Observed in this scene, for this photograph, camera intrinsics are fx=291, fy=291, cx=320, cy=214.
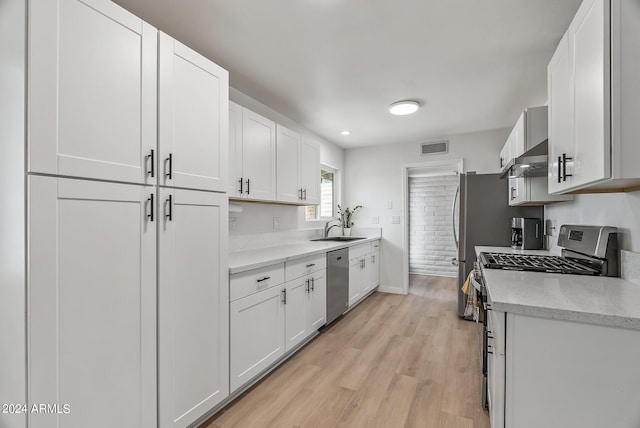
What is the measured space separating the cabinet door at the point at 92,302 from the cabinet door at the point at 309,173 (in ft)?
6.74

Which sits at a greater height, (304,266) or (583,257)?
(583,257)

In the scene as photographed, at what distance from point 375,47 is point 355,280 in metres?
2.68

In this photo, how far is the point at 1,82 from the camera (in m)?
0.93

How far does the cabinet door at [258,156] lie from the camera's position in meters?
2.45

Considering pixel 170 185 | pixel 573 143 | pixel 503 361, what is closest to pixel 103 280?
pixel 170 185

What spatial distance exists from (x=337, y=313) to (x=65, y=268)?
2.61 meters

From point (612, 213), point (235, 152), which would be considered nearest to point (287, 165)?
point (235, 152)

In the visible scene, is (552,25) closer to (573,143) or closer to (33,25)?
(573,143)

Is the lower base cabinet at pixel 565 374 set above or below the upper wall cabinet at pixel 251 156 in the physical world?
below

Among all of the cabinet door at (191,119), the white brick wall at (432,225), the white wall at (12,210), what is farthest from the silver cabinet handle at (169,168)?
the white brick wall at (432,225)

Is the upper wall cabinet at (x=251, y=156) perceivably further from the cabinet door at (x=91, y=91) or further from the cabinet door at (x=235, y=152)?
the cabinet door at (x=91, y=91)

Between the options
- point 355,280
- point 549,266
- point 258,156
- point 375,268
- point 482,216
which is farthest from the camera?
point 375,268

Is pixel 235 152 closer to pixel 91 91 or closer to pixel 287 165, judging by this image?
pixel 287 165

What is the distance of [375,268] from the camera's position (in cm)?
457
